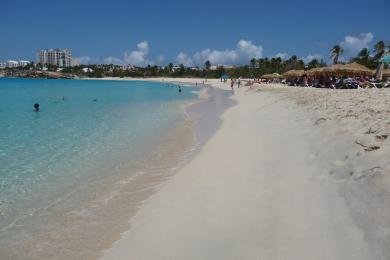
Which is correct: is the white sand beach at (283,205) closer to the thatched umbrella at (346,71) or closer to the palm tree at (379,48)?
the thatched umbrella at (346,71)

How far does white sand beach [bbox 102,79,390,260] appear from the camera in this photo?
4.07m

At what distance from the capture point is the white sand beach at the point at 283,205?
4.07 metres

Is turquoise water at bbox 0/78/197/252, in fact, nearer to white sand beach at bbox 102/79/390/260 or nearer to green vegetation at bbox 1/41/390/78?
white sand beach at bbox 102/79/390/260

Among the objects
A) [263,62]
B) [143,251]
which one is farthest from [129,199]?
[263,62]

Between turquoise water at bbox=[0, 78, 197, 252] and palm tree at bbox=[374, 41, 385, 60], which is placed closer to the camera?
turquoise water at bbox=[0, 78, 197, 252]

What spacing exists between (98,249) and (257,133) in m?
8.47

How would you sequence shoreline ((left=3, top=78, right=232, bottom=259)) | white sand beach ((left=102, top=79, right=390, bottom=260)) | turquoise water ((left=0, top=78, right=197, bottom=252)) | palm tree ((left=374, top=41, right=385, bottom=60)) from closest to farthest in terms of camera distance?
1. white sand beach ((left=102, top=79, right=390, bottom=260))
2. shoreline ((left=3, top=78, right=232, bottom=259))
3. turquoise water ((left=0, top=78, right=197, bottom=252))
4. palm tree ((left=374, top=41, right=385, bottom=60))

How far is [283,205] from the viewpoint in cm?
537

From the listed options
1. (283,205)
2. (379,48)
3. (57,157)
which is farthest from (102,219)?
(379,48)

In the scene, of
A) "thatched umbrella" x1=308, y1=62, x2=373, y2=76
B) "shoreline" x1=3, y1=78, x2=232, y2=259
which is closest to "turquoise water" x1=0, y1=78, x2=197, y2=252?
"shoreline" x1=3, y1=78, x2=232, y2=259

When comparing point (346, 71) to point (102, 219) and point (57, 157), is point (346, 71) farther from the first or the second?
point (102, 219)

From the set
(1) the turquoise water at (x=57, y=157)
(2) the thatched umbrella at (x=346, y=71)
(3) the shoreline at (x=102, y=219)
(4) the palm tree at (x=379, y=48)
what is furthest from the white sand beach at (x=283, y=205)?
(4) the palm tree at (x=379, y=48)

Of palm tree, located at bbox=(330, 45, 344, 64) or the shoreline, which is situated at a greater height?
palm tree, located at bbox=(330, 45, 344, 64)

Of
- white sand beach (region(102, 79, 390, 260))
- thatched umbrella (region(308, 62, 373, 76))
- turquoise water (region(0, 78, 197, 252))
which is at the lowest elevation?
turquoise water (region(0, 78, 197, 252))
